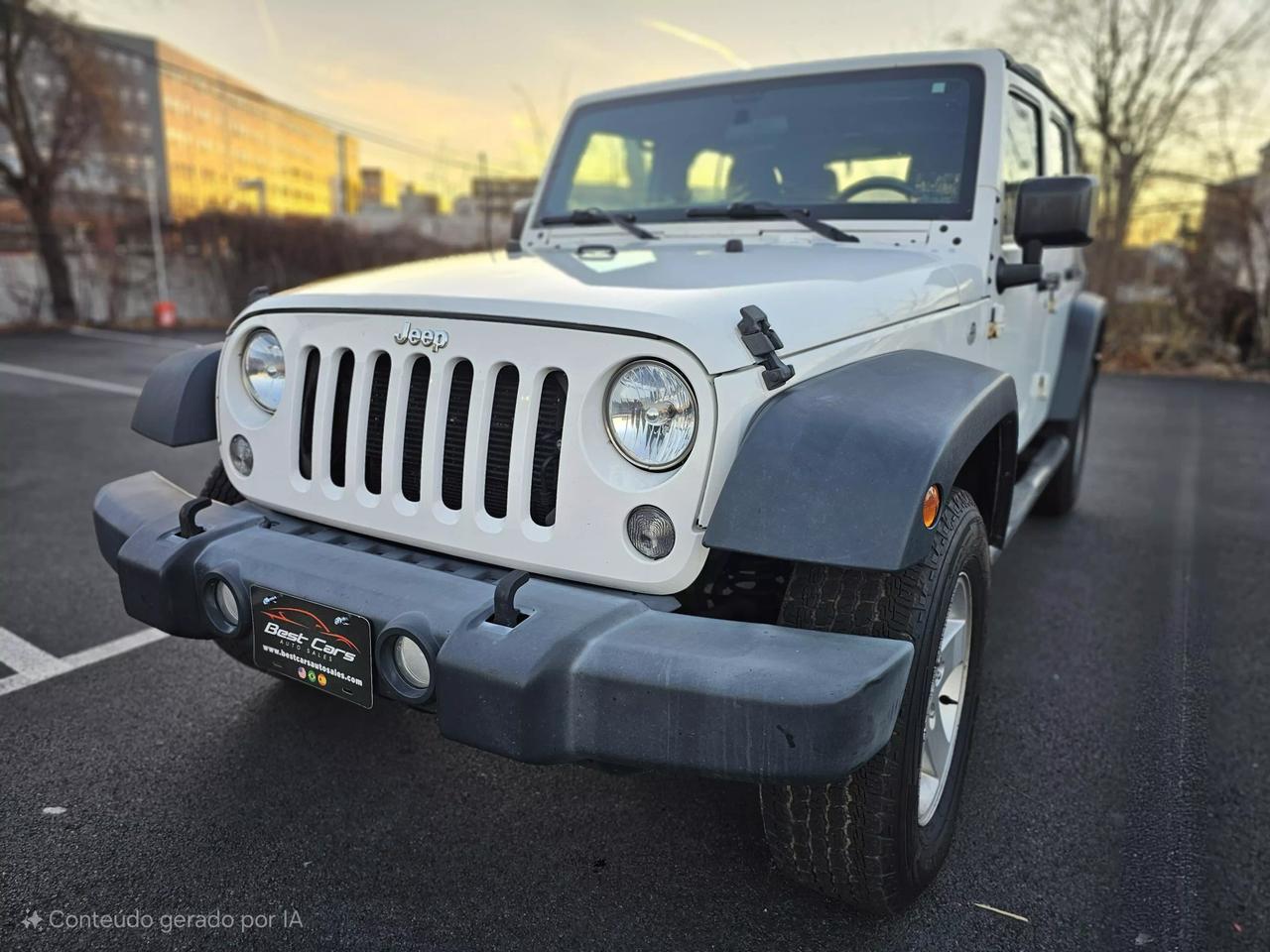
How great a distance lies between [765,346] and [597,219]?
1772 millimetres

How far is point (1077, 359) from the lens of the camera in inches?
183

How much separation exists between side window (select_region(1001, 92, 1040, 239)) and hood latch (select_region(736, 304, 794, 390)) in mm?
1643

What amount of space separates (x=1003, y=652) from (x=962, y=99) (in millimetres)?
1997

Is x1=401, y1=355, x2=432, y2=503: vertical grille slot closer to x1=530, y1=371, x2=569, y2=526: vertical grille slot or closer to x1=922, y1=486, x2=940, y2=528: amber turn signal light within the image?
x1=530, y1=371, x2=569, y2=526: vertical grille slot

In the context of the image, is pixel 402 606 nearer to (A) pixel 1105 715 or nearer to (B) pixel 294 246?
(A) pixel 1105 715

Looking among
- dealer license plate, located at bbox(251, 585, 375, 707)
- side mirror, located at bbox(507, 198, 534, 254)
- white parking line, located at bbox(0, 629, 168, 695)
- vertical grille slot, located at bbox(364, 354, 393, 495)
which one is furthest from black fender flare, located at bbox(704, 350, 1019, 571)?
white parking line, located at bbox(0, 629, 168, 695)

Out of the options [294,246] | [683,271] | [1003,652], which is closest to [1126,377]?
[1003,652]

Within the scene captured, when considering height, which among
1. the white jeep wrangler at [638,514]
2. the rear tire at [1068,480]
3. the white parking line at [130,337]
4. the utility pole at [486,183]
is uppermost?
the utility pole at [486,183]

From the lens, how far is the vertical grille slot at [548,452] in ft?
6.06

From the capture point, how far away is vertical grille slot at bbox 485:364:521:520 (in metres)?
1.90

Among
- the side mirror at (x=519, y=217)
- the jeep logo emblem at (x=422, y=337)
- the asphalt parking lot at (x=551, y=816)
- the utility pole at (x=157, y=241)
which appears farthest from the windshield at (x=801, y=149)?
the utility pole at (x=157, y=241)

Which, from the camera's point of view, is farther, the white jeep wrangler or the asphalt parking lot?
the asphalt parking lot

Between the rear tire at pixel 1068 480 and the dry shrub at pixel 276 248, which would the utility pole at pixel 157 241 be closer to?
the dry shrub at pixel 276 248

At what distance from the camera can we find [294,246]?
21.8 meters
